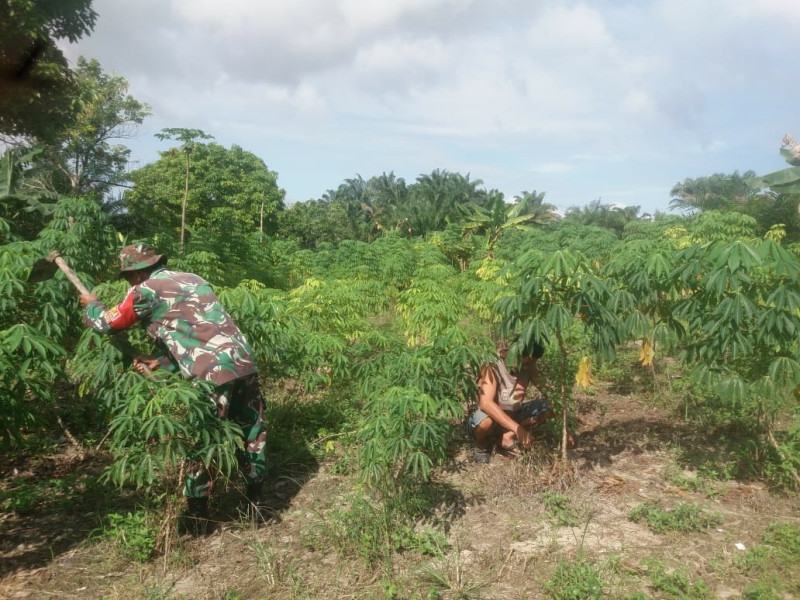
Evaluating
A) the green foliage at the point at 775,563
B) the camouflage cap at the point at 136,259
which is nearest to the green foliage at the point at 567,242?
the green foliage at the point at 775,563

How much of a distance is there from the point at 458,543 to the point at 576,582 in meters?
0.62

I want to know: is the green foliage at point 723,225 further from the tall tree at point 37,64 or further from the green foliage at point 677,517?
the tall tree at point 37,64

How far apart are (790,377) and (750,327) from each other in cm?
31

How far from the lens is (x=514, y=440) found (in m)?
4.05

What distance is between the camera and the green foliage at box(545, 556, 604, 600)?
8.03 ft

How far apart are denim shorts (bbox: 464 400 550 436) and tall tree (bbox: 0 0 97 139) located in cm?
741

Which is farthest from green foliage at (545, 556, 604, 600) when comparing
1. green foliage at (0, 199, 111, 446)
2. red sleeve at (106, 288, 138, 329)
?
green foliage at (0, 199, 111, 446)

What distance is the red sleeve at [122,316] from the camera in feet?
9.46

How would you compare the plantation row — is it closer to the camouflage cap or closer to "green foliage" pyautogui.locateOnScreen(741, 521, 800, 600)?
the camouflage cap

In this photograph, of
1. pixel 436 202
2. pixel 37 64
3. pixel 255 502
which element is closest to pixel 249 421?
pixel 255 502

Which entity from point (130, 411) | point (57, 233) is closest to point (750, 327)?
point (130, 411)

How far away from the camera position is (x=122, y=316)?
290 centimetres

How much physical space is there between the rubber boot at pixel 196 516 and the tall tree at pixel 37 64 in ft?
23.4

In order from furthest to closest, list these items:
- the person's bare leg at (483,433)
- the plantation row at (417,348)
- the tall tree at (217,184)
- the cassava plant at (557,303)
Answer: the tall tree at (217,184)
the person's bare leg at (483,433)
the cassava plant at (557,303)
the plantation row at (417,348)
